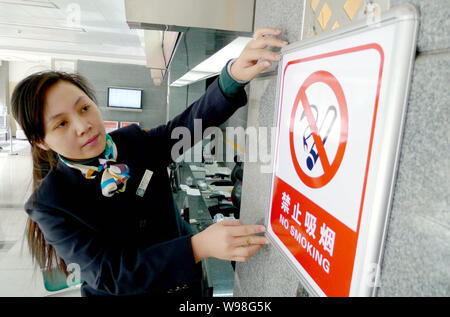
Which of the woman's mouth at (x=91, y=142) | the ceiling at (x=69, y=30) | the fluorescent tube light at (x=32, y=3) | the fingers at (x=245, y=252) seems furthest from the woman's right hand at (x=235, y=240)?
the fluorescent tube light at (x=32, y=3)

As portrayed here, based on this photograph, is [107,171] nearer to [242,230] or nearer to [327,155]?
[242,230]

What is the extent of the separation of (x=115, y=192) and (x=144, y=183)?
0.11 meters

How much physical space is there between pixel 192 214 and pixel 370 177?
2115 mm

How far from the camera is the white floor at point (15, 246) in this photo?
→ 2.82 metres

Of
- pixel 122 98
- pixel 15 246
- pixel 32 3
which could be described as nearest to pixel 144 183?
pixel 15 246

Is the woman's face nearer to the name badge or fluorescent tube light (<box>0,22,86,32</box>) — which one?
the name badge

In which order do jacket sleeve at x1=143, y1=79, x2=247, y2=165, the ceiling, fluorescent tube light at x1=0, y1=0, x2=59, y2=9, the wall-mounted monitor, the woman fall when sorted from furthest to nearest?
the wall-mounted monitor, the ceiling, fluorescent tube light at x1=0, y1=0, x2=59, y2=9, jacket sleeve at x1=143, y1=79, x2=247, y2=165, the woman

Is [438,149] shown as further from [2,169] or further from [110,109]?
[110,109]

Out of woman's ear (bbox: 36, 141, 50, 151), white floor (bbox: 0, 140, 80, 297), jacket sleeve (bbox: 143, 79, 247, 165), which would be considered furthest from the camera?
white floor (bbox: 0, 140, 80, 297)

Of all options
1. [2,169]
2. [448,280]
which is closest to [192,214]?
[448,280]

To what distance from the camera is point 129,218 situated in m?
1.04

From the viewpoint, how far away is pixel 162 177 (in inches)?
47.2

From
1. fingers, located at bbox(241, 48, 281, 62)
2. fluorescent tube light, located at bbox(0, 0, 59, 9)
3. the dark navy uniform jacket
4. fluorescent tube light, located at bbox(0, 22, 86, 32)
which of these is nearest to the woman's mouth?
the dark navy uniform jacket

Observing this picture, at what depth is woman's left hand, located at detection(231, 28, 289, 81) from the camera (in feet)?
2.03
